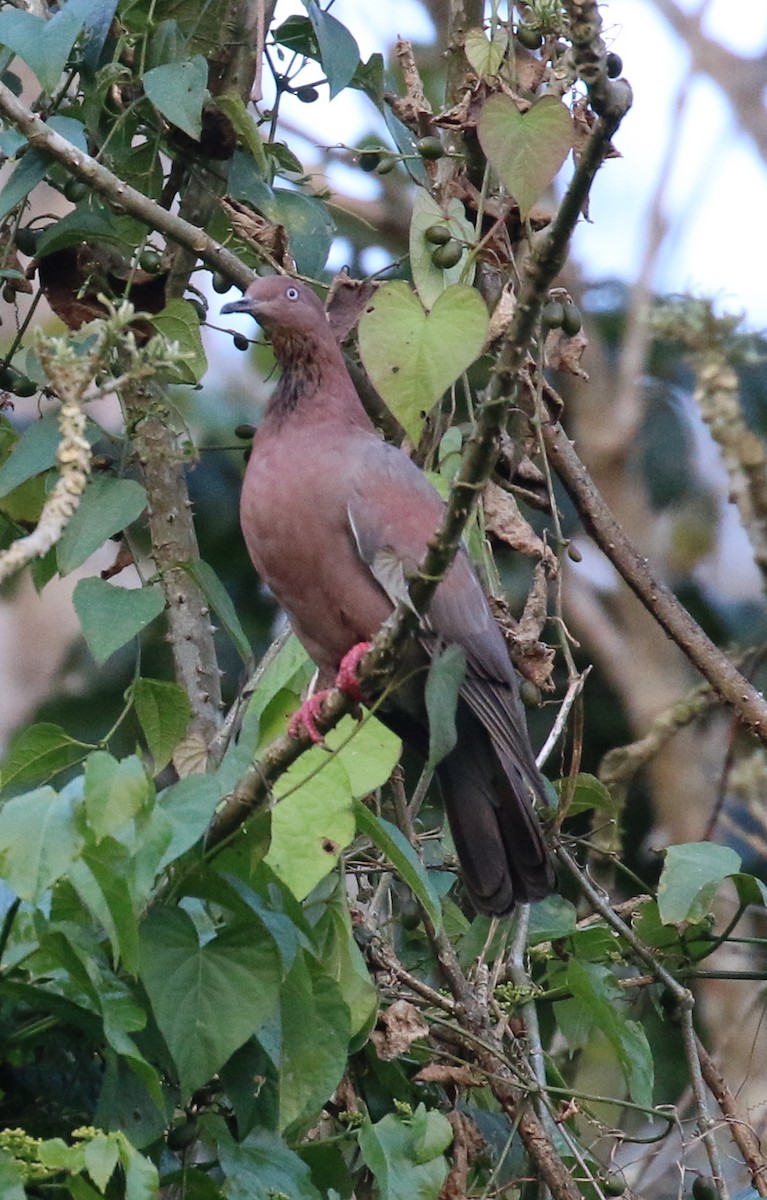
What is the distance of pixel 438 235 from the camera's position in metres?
3.63

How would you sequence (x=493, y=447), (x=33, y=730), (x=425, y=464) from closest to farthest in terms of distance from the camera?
(x=493, y=447)
(x=33, y=730)
(x=425, y=464)

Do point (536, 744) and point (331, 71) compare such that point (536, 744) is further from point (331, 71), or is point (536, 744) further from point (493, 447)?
point (493, 447)

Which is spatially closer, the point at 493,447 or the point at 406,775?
the point at 493,447

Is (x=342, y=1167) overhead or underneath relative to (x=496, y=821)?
underneath

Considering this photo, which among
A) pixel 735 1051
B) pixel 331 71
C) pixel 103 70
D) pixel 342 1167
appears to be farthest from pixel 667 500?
pixel 342 1167

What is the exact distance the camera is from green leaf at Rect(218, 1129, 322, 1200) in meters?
2.59

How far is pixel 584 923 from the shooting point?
12.3 ft

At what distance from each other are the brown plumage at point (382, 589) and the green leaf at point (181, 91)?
447 mm

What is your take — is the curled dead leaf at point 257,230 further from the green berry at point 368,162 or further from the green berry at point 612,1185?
the green berry at point 612,1185

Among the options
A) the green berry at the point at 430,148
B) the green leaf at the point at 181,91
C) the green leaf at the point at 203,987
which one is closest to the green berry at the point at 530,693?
the green berry at the point at 430,148

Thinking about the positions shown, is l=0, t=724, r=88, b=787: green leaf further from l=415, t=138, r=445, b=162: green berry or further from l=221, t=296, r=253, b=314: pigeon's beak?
l=415, t=138, r=445, b=162: green berry

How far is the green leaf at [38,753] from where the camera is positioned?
127 inches

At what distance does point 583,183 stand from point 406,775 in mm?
2994

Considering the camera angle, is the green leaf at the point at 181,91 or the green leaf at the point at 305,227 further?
the green leaf at the point at 305,227
